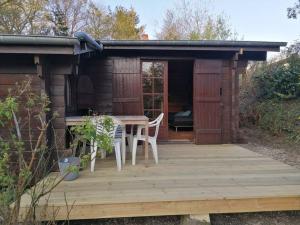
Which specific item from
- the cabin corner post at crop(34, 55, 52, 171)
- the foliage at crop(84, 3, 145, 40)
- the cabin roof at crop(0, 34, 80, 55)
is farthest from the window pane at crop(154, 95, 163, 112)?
the foliage at crop(84, 3, 145, 40)

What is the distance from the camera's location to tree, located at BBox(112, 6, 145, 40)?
17.6 metres

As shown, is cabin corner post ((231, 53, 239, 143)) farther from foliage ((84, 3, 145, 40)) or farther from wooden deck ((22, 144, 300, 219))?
foliage ((84, 3, 145, 40))

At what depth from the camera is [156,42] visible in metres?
5.86

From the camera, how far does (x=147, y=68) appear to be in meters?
6.66

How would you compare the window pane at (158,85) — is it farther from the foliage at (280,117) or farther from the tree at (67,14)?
the tree at (67,14)

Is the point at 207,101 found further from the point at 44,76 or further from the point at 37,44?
the point at 37,44

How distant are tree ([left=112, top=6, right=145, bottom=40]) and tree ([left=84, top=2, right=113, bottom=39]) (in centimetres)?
35

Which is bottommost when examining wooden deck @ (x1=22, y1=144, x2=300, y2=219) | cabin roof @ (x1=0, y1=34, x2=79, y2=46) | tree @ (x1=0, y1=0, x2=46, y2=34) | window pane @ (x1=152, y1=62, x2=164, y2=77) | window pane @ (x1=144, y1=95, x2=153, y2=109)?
wooden deck @ (x1=22, y1=144, x2=300, y2=219)

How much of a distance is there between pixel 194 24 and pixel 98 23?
18.5 feet

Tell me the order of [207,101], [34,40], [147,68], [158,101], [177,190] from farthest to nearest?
[158,101]
[147,68]
[207,101]
[34,40]
[177,190]

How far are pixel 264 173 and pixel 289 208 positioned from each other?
984 mm

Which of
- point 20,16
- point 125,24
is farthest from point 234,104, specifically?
point 125,24

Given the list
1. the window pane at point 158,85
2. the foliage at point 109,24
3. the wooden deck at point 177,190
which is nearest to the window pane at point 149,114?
the window pane at point 158,85

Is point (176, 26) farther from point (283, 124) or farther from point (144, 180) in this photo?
point (144, 180)
